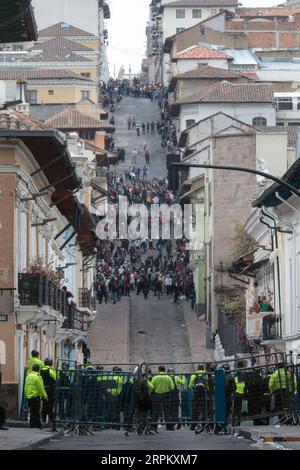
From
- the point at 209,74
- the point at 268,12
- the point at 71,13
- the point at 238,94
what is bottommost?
the point at 238,94

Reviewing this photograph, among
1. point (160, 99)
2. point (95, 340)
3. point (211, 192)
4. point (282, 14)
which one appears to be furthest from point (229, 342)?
point (282, 14)

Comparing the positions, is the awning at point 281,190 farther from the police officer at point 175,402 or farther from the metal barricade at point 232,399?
the metal barricade at point 232,399

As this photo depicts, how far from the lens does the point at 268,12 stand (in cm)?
18588

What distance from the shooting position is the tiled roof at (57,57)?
520 feet

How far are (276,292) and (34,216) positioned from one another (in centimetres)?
1194

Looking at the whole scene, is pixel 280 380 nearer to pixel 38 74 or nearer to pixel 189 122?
pixel 189 122

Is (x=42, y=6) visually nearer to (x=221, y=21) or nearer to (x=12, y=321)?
(x=221, y=21)

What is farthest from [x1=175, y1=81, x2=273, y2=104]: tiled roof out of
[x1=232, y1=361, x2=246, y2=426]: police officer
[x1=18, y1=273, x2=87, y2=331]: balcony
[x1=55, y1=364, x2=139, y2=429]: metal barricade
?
[x1=232, y1=361, x2=246, y2=426]: police officer

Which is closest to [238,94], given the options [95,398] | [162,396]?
[162,396]

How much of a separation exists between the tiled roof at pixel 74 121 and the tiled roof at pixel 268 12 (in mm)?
49898

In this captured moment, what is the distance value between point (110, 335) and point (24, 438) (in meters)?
52.4

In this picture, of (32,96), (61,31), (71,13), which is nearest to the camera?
(32,96)

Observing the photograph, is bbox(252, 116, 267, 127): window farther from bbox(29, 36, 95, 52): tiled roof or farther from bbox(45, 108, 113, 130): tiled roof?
bbox(29, 36, 95, 52): tiled roof

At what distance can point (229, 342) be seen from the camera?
80.9m
